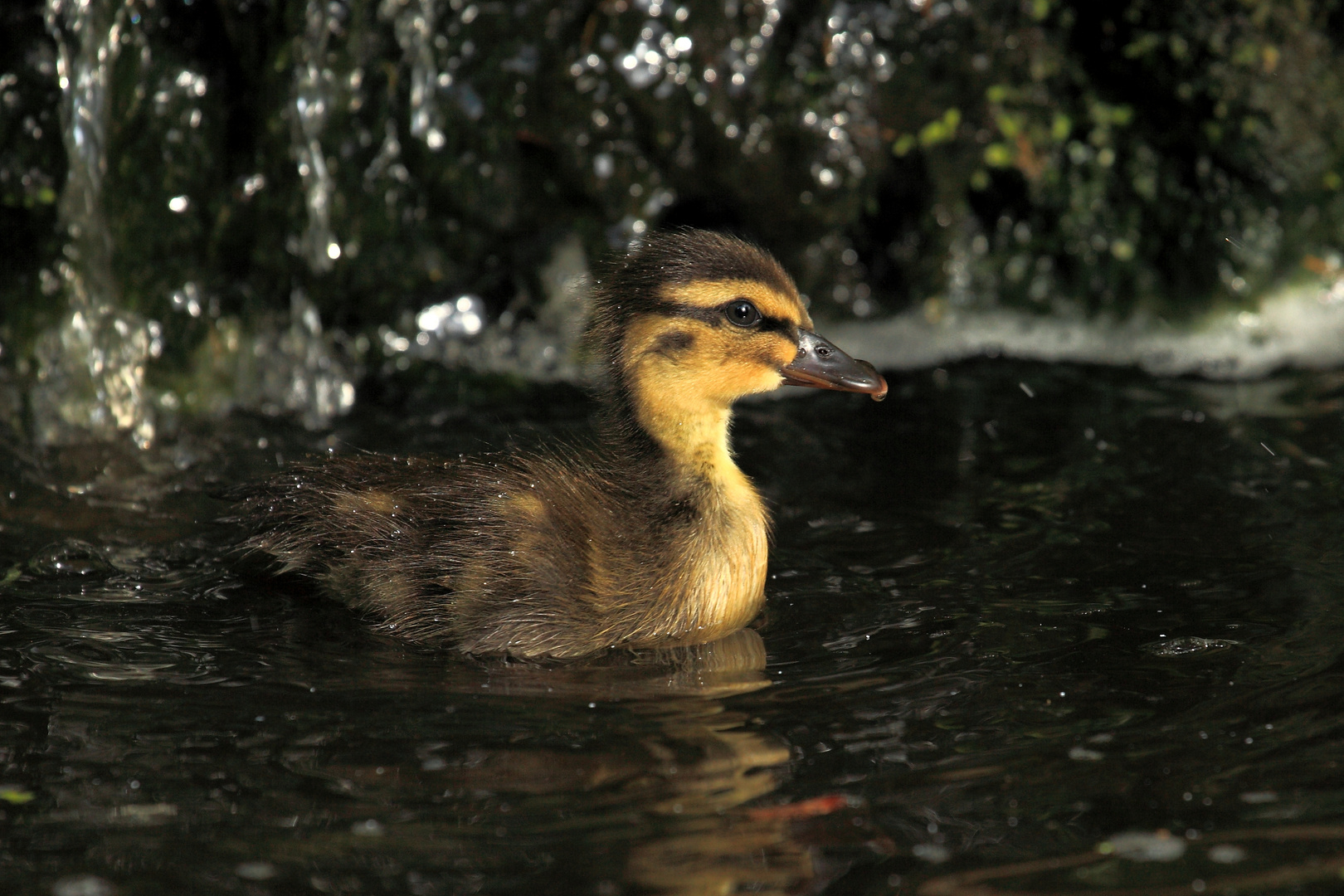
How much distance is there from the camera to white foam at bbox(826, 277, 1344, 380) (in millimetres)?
8805

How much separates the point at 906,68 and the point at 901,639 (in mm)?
4810

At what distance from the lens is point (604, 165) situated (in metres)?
8.69

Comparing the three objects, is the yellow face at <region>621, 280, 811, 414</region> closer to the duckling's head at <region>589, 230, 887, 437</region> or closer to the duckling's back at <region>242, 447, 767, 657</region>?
the duckling's head at <region>589, 230, 887, 437</region>

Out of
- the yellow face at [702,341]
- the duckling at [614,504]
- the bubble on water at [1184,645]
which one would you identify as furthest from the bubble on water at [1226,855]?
the yellow face at [702,341]

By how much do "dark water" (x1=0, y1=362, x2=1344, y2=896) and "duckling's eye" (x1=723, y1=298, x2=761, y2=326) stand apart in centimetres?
101

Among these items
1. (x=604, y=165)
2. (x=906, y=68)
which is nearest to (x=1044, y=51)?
(x=906, y=68)

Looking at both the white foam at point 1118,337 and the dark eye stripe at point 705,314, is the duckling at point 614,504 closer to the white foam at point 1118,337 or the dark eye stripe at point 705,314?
the dark eye stripe at point 705,314

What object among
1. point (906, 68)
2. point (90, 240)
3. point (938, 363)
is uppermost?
point (906, 68)

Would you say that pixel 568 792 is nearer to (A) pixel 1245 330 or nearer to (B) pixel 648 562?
(B) pixel 648 562

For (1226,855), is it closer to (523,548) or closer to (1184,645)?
(1184,645)

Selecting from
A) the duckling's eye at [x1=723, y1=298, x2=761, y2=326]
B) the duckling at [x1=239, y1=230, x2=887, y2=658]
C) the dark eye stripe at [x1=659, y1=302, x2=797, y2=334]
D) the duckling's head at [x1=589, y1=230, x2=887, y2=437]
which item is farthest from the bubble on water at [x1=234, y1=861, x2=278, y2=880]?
the duckling's eye at [x1=723, y1=298, x2=761, y2=326]

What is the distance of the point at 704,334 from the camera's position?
5.49m

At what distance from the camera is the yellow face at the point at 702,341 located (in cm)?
547

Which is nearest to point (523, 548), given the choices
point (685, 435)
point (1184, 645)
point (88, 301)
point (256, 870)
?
point (685, 435)
